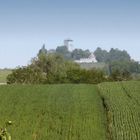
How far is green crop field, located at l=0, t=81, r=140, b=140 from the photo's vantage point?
984 inches

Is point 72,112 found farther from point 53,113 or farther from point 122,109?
point 122,109

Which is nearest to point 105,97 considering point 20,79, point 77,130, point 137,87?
point 137,87

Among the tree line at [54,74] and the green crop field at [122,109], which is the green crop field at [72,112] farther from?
the tree line at [54,74]

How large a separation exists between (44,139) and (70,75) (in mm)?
55903

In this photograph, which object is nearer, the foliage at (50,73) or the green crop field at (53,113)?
the green crop field at (53,113)

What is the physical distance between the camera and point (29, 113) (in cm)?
3009

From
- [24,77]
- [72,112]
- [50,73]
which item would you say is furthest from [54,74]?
[72,112]

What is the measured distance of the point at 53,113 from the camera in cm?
3011

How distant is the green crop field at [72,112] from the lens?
25.0 meters

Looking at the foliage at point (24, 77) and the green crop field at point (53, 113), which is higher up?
the foliage at point (24, 77)

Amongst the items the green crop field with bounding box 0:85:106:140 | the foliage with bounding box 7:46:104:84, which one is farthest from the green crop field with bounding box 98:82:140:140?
the foliage with bounding box 7:46:104:84

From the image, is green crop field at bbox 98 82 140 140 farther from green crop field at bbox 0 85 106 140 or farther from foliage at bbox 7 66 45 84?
foliage at bbox 7 66 45 84

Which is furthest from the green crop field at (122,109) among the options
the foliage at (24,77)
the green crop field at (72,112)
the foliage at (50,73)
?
the foliage at (24,77)

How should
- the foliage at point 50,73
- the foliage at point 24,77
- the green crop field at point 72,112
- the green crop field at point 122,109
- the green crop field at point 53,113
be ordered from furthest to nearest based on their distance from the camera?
the foliage at point 24,77 → the foliage at point 50,73 → the green crop field at point 53,113 → the green crop field at point 72,112 → the green crop field at point 122,109
